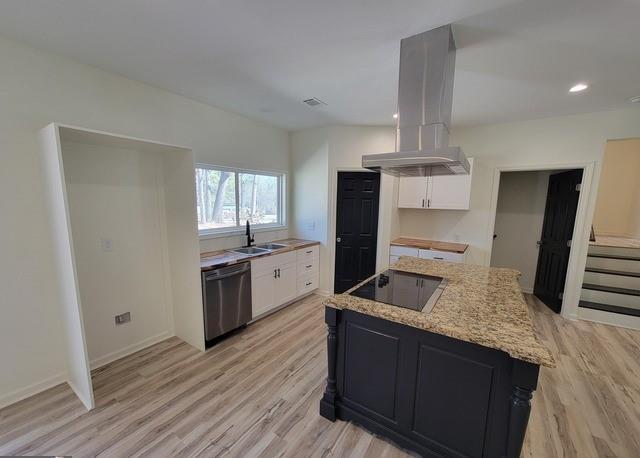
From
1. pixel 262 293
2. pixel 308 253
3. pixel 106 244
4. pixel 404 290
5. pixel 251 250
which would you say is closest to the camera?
pixel 404 290

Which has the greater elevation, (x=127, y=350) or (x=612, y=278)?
(x=612, y=278)

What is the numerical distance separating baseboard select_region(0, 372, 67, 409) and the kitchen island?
7.31 feet

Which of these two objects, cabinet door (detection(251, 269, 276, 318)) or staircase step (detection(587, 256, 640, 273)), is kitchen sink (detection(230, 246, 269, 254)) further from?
staircase step (detection(587, 256, 640, 273))

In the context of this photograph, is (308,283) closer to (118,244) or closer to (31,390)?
(118,244)

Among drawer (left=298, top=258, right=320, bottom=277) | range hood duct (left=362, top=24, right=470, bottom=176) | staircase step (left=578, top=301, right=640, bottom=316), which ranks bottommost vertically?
staircase step (left=578, top=301, right=640, bottom=316)

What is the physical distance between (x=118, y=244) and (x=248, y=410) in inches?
76.2

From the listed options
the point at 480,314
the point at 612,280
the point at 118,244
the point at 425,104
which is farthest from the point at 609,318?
the point at 118,244

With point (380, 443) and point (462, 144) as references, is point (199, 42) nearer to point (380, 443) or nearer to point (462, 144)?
point (380, 443)

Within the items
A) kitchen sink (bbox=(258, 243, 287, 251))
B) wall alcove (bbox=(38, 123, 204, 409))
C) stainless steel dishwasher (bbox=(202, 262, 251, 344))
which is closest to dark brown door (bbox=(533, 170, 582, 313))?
kitchen sink (bbox=(258, 243, 287, 251))

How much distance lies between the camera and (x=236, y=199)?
3.60m

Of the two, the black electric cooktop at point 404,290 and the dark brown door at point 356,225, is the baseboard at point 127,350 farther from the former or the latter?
the dark brown door at point 356,225

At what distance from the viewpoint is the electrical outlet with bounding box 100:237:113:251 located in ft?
7.70

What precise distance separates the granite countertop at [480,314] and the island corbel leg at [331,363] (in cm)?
13

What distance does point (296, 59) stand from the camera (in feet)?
6.63
